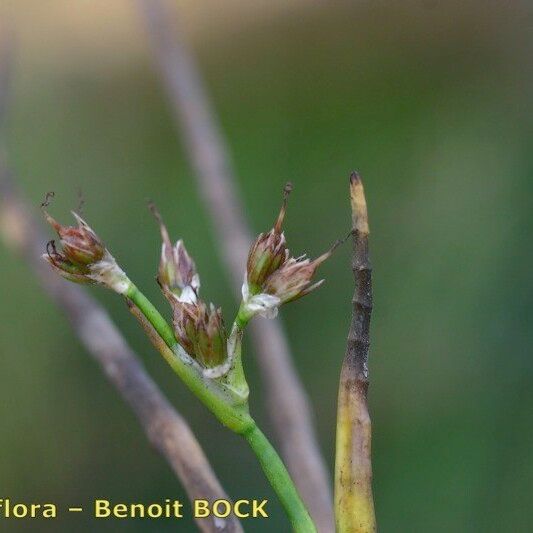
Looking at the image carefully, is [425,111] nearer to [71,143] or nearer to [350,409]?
[71,143]

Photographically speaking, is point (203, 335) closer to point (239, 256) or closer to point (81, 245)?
point (81, 245)

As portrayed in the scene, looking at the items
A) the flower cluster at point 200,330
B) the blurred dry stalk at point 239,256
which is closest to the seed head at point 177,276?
the flower cluster at point 200,330

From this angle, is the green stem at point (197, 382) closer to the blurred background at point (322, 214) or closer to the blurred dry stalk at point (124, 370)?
the blurred dry stalk at point (124, 370)

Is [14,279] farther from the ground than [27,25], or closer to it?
closer to it

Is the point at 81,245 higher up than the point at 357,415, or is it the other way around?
the point at 81,245

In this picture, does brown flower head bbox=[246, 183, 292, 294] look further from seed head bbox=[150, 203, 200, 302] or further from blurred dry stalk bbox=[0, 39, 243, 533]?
blurred dry stalk bbox=[0, 39, 243, 533]

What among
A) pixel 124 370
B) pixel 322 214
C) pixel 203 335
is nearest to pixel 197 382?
pixel 203 335

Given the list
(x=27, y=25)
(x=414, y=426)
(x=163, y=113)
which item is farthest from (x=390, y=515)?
(x=27, y=25)
